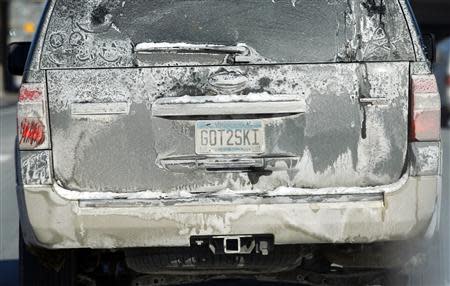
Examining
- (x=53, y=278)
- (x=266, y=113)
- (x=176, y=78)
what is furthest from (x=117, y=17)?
(x=53, y=278)

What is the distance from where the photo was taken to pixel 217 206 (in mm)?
5582

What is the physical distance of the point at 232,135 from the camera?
5602 mm

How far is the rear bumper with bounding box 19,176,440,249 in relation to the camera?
219 inches

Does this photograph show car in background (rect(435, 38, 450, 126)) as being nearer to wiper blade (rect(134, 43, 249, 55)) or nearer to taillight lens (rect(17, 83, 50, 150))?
wiper blade (rect(134, 43, 249, 55))

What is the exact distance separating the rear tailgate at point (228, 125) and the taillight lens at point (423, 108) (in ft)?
0.15

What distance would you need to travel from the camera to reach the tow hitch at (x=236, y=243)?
5625mm

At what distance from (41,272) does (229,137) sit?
4.49 ft

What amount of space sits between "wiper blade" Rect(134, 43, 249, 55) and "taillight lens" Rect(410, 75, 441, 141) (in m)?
0.83

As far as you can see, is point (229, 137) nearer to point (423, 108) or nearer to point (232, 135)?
point (232, 135)

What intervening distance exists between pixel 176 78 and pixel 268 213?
78 cm

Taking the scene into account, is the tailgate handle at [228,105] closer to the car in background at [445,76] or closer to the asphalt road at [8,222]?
the asphalt road at [8,222]

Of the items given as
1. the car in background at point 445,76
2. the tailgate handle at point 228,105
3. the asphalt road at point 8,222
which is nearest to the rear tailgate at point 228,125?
the tailgate handle at point 228,105

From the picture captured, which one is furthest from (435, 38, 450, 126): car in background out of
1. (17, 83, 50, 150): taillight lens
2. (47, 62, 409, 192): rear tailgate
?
(17, 83, 50, 150): taillight lens

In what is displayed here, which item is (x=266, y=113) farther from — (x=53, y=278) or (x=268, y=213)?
(x=53, y=278)
